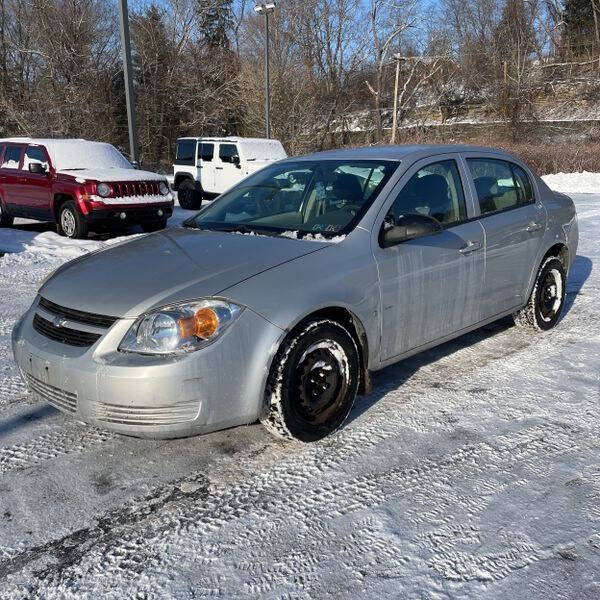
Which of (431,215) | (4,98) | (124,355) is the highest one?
(4,98)

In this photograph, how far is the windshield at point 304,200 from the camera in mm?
4148

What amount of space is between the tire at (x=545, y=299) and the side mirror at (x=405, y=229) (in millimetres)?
1945

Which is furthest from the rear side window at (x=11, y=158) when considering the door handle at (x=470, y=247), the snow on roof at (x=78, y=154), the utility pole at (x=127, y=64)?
the door handle at (x=470, y=247)

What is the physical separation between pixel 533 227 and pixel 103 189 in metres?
7.78

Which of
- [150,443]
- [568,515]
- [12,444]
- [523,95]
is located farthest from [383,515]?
[523,95]

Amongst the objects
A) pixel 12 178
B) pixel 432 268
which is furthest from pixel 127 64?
pixel 432 268

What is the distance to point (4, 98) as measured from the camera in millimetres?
30797

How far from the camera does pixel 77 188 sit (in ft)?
36.6

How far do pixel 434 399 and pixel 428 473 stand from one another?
0.98 m

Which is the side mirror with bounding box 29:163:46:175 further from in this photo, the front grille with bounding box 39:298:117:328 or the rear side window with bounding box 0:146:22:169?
the front grille with bounding box 39:298:117:328

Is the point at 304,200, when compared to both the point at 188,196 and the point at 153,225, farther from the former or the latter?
the point at 188,196

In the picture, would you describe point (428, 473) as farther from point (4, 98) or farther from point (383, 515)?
point (4, 98)

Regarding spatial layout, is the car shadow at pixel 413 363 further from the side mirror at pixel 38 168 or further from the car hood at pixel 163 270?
the side mirror at pixel 38 168

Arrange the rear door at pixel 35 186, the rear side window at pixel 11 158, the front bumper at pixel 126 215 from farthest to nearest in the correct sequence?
the rear side window at pixel 11 158 → the rear door at pixel 35 186 → the front bumper at pixel 126 215
